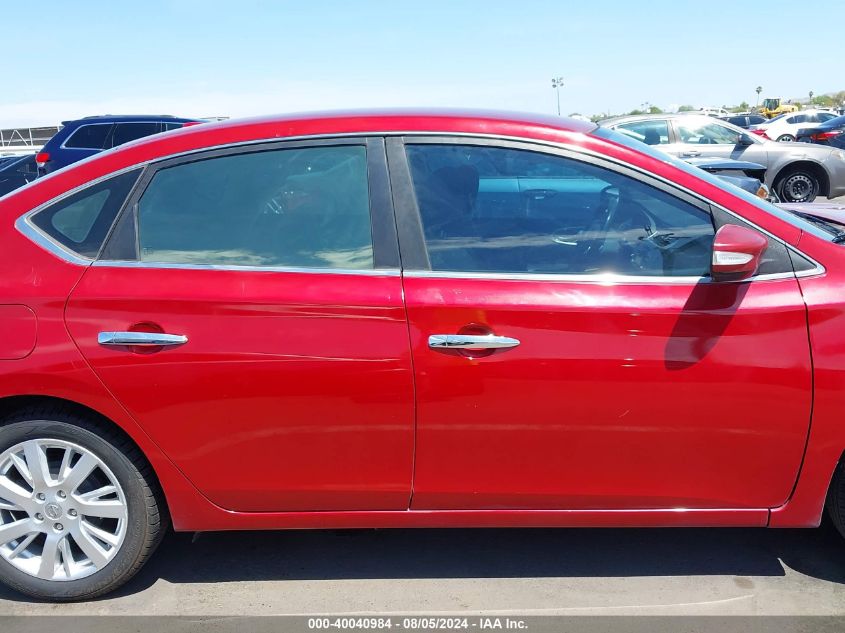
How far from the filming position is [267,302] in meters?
2.74

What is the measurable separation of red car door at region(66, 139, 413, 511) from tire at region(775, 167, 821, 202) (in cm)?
1131

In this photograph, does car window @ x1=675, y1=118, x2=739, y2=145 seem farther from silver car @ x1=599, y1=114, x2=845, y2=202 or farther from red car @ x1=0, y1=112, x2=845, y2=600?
red car @ x1=0, y1=112, x2=845, y2=600

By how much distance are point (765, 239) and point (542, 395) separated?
887 millimetres

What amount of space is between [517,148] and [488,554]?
160 cm

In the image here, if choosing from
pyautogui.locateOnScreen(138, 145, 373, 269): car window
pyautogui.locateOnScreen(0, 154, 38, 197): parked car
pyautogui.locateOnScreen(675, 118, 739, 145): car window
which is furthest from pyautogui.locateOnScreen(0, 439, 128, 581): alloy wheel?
pyautogui.locateOnScreen(0, 154, 38, 197): parked car

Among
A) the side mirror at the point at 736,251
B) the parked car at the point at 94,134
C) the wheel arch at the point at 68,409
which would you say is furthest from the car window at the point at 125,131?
the side mirror at the point at 736,251

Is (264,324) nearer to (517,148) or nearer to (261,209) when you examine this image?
(261,209)

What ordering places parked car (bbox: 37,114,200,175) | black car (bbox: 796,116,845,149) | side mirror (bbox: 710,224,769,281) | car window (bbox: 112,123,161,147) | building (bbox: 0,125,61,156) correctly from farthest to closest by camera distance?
building (bbox: 0,125,61,156)
black car (bbox: 796,116,845,149)
car window (bbox: 112,123,161,147)
parked car (bbox: 37,114,200,175)
side mirror (bbox: 710,224,769,281)

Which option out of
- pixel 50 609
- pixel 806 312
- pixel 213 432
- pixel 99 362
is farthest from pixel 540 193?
pixel 50 609

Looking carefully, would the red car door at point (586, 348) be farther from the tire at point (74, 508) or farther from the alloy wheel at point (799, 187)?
the alloy wheel at point (799, 187)

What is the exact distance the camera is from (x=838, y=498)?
285cm

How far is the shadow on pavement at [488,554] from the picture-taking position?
10.2 feet

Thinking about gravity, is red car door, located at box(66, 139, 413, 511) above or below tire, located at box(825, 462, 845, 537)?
above

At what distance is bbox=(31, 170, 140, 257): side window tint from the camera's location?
2.88 metres
